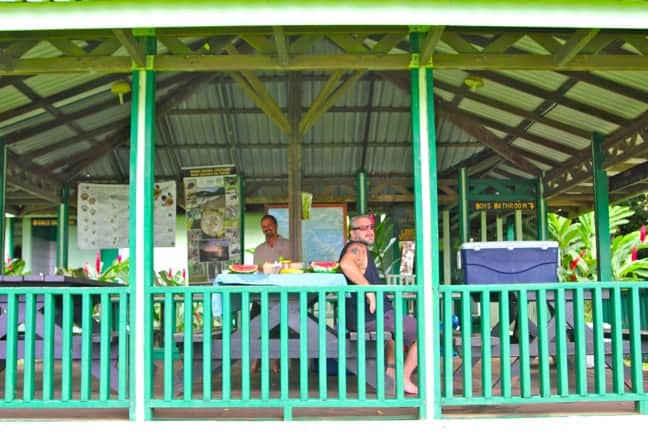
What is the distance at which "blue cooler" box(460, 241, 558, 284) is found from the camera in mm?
5652

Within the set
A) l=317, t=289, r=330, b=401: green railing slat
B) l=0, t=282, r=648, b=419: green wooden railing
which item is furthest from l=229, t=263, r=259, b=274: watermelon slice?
l=317, t=289, r=330, b=401: green railing slat

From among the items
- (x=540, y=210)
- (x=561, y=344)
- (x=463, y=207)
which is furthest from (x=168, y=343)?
(x=540, y=210)

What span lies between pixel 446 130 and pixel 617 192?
266cm

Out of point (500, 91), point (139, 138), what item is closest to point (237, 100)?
point (500, 91)

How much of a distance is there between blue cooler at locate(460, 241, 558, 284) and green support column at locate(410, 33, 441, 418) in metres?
0.48

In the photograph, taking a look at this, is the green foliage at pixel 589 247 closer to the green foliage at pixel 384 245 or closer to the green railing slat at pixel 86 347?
the green foliage at pixel 384 245

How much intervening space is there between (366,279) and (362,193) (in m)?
5.91

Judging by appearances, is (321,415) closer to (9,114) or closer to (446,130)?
(9,114)

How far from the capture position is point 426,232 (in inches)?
210

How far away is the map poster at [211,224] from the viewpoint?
10156 millimetres

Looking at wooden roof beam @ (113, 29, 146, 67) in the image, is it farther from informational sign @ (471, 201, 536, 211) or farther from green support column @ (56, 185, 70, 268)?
informational sign @ (471, 201, 536, 211)

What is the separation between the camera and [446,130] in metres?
11.6

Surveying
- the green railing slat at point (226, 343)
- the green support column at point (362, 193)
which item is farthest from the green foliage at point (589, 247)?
the green railing slat at point (226, 343)

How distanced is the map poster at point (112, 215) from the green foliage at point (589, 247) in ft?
25.7
